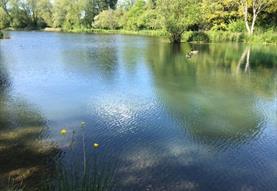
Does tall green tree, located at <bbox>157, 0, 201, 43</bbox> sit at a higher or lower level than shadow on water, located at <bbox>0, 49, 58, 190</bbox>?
higher

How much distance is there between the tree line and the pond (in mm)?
17485

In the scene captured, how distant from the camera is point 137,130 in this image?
8492 mm

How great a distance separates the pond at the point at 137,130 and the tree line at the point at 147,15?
17.5 m

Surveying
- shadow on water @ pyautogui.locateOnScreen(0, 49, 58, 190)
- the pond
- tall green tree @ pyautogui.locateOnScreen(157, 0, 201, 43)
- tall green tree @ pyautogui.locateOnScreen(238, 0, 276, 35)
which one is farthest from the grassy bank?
shadow on water @ pyautogui.locateOnScreen(0, 49, 58, 190)

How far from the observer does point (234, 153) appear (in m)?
7.29

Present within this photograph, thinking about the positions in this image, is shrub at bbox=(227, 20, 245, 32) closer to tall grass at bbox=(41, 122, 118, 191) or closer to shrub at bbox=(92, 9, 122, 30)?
shrub at bbox=(92, 9, 122, 30)

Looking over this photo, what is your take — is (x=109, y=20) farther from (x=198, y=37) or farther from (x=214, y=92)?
(x=214, y=92)

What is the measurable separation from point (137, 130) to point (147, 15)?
4463 centimetres

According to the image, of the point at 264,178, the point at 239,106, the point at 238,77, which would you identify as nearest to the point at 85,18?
the point at 238,77

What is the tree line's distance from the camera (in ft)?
108

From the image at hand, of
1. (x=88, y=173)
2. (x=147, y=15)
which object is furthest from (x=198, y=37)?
(x=88, y=173)

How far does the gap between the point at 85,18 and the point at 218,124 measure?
223ft

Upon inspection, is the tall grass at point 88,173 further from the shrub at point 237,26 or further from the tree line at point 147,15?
the shrub at point 237,26

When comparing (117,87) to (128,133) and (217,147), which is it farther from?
(217,147)
